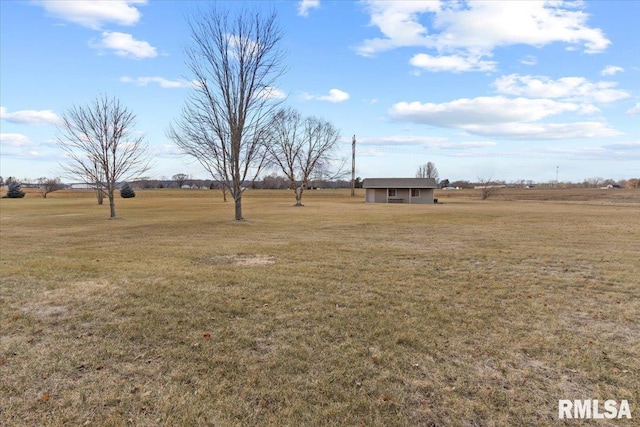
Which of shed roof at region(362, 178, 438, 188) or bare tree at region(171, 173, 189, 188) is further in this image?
bare tree at region(171, 173, 189, 188)

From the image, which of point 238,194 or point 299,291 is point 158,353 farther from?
point 238,194

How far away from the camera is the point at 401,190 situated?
4519 cm

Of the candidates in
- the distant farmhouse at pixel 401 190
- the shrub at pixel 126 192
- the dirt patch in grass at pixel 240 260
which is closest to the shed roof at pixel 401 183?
the distant farmhouse at pixel 401 190

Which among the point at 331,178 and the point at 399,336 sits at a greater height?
the point at 331,178

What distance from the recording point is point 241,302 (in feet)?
16.1

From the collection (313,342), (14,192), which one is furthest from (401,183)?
(14,192)

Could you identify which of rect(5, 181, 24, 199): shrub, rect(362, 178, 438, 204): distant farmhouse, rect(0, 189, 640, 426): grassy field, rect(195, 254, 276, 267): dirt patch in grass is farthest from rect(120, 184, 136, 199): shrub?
rect(195, 254, 276, 267): dirt patch in grass

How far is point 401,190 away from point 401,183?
2.98ft

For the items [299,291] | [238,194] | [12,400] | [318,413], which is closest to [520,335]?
[318,413]

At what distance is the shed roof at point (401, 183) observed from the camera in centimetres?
4369

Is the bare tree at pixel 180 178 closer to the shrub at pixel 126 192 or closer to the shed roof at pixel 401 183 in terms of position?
the shrub at pixel 126 192

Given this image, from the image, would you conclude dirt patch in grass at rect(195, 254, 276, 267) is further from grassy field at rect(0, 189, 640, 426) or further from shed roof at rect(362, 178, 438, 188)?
shed roof at rect(362, 178, 438, 188)

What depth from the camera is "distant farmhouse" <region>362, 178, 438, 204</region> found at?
4369cm

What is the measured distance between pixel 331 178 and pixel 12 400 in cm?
4052
